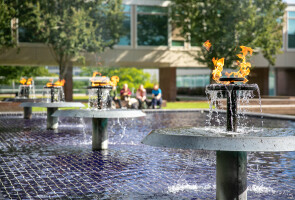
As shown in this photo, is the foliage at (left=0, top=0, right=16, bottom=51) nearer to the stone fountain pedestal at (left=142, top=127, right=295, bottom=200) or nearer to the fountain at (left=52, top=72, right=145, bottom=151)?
the fountain at (left=52, top=72, right=145, bottom=151)

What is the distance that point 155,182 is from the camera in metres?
6.70

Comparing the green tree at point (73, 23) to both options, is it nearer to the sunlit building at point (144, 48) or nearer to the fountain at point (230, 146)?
the sunlit building at point (144, 48)

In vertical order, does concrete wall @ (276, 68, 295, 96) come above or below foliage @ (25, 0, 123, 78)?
below

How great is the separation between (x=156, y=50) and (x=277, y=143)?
34274mm

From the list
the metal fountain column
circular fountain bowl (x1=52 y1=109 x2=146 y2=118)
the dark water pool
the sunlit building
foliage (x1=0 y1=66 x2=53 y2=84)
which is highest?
the sunlit building

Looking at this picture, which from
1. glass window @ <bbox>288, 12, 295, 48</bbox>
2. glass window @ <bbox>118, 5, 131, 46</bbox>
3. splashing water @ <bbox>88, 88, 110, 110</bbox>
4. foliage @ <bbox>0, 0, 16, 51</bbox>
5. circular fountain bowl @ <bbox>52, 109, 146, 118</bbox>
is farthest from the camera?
glass window @ <bbox>288, 12, 295, 48</bbox>

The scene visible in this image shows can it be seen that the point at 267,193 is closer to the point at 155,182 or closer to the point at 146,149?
the point at 155,182

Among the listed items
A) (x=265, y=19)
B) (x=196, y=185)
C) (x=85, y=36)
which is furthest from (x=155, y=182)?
(x=265, y=19)

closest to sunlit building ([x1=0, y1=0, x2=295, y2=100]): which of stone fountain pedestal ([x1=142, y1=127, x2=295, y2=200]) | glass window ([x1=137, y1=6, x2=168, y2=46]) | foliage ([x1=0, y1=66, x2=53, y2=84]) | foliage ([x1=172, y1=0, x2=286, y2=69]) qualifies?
glass window ([x1=137, y1=6, x2=168, y2=46])

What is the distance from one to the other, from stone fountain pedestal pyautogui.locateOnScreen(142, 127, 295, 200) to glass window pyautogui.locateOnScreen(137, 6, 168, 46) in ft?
111

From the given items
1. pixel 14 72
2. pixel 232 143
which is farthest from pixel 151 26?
pixel 232 143

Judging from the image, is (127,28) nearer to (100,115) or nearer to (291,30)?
(291,30)

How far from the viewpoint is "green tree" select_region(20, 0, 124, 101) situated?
30.0m

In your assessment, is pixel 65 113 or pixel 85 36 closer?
pixel 65 113
